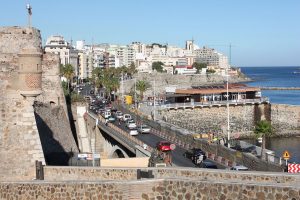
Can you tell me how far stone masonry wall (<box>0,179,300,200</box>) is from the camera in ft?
37.0

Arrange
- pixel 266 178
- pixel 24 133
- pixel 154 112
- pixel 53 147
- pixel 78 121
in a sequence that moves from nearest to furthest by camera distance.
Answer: pixel 266 178 < pixel 24 133 < pixel 53 147 < pixel 78 121 < pixel 154 112

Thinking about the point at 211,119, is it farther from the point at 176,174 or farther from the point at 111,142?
the point at 176,174

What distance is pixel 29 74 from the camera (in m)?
18.4

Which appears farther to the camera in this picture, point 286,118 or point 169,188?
point 286,118

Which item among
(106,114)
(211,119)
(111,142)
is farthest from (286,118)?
(111,142)

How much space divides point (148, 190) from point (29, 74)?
26.1 ft

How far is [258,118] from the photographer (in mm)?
87250

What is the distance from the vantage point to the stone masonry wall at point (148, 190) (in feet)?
37.0

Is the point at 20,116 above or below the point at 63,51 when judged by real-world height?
below

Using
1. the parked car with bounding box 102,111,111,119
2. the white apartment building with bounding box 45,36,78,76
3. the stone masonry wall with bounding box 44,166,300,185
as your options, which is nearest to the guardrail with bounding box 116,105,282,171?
the stone masonry wall with bounding box 44,166,300,185

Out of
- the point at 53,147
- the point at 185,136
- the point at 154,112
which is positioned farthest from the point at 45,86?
the point at 154,112

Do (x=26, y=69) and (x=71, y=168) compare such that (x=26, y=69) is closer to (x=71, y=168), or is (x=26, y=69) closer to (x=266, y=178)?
(x=71, y=168)

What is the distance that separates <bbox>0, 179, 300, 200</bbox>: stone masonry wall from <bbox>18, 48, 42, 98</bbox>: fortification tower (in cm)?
493

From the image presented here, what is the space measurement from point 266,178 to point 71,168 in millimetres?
7027
